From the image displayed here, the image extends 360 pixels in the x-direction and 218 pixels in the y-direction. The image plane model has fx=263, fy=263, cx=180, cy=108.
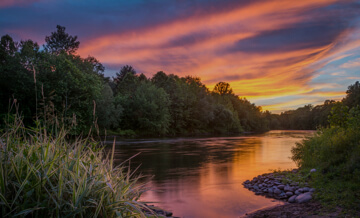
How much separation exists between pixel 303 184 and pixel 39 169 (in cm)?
872

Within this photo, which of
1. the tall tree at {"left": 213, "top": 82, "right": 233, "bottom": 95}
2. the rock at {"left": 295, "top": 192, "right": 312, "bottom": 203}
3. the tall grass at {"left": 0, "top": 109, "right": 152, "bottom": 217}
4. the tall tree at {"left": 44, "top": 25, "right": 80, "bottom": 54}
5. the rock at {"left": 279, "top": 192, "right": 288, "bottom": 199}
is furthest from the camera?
the tall tree at {"left": 213, "top": 82, "right": 233, "bottom": 95}

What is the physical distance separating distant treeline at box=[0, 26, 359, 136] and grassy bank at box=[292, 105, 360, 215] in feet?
21.6

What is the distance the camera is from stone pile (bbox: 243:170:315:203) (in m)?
8.13

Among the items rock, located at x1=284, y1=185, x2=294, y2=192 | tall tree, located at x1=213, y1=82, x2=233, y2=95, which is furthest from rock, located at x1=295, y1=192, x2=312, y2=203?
tall tree, located at x1=213, y1=82, x2=233, y2=95

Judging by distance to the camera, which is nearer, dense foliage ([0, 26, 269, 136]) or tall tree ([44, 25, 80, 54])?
dense foliage ([0, 26, 269, 136])

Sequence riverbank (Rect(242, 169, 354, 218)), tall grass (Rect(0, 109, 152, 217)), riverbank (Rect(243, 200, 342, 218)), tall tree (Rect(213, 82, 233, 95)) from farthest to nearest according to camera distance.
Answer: tall tree (Rect(213, 82, 233, 95)) < riverbank (Rect(242, 169, 354, 218)) < riverbank (Rect(243, 200, 342, 218)) < tall grass (Rect(0, 109, 152, 217))

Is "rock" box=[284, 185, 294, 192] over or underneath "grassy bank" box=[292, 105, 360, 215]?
underneath

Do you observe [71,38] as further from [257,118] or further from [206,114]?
[257,118]

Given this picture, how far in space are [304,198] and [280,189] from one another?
1.64 metres

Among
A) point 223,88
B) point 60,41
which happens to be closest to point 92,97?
point 60,41

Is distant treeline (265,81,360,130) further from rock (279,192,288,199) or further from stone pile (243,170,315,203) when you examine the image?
rock (279,192,288,199)

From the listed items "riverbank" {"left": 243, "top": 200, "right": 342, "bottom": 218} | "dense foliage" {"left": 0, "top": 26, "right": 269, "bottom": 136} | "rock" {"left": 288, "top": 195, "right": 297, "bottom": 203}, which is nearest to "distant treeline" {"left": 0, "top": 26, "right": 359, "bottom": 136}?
"dense foliage" {"left": 0, "top": 26, "right": 269, "bottom": 136}

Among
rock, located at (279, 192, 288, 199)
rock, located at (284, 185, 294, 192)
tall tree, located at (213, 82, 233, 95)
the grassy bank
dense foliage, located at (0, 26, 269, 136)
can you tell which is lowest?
rock, located at (279, 192, 288, 199)

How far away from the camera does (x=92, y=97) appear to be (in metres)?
36.3
